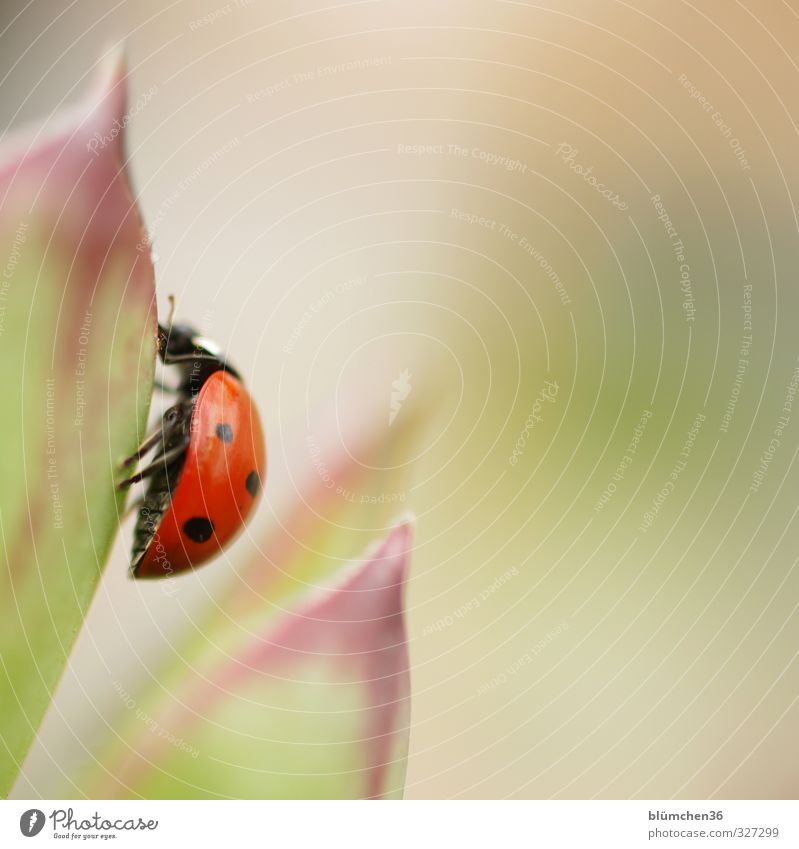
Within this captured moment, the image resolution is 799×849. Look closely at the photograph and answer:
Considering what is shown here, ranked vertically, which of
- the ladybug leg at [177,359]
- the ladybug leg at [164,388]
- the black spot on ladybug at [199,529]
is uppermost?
the ladybug leg at [177,359]

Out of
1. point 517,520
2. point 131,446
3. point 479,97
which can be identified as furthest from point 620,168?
point 131,446

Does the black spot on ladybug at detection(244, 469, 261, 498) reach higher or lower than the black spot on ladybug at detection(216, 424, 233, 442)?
lower

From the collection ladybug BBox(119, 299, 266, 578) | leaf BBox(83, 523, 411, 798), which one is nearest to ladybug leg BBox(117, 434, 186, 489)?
ladybug BBox(119, 299, 266, 578)

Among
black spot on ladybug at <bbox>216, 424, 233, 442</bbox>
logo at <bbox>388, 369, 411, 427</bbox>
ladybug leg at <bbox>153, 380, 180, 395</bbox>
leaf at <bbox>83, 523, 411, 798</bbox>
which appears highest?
logo at <bbox>388, 369, 411, 427</bbox>

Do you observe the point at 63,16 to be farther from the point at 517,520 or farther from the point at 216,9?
the point at 517,520

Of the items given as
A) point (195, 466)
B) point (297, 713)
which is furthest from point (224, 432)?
point (297, 713)
